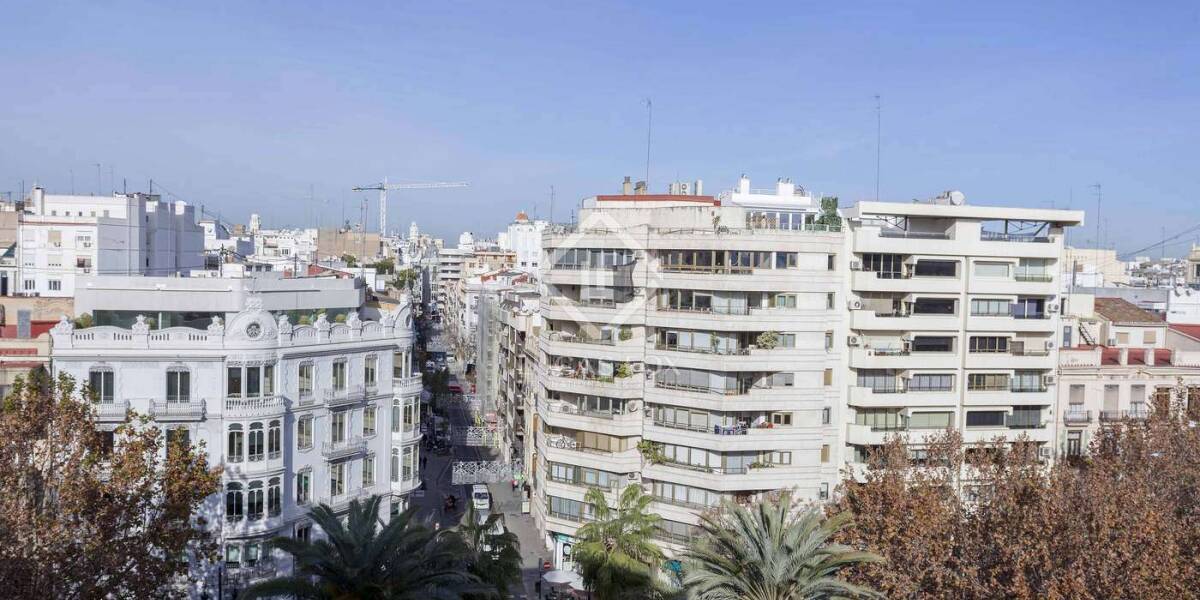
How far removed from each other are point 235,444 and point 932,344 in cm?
2824

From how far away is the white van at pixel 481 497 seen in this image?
54.0 m

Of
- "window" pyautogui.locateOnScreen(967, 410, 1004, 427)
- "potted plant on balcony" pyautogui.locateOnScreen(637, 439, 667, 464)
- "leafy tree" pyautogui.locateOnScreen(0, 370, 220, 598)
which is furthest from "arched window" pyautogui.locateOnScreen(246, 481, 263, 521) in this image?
"window" pyautogui.locateOnScreen(967, 410, 1004, 427)

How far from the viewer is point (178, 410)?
34.2 meters

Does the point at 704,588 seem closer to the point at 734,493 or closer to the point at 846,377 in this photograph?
the point at 734,493

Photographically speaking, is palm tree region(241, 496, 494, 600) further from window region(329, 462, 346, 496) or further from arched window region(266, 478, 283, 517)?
window region(329, 462, 346, 496)

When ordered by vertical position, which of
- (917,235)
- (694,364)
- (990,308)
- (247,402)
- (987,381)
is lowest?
(247,402)

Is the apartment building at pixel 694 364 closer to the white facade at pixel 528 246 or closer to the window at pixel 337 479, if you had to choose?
the window at pixel 337 479

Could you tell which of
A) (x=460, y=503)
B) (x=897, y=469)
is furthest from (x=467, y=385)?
(x=897, y=469)

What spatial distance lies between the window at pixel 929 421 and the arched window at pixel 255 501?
2615cm

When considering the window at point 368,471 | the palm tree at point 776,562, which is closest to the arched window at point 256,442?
the window at point 368,471

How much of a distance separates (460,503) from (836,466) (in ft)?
76.0

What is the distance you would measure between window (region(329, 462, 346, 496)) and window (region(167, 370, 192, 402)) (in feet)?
20.4

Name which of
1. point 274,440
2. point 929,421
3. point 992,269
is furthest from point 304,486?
point 992,269

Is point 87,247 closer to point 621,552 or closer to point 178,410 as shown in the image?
point 178,410
